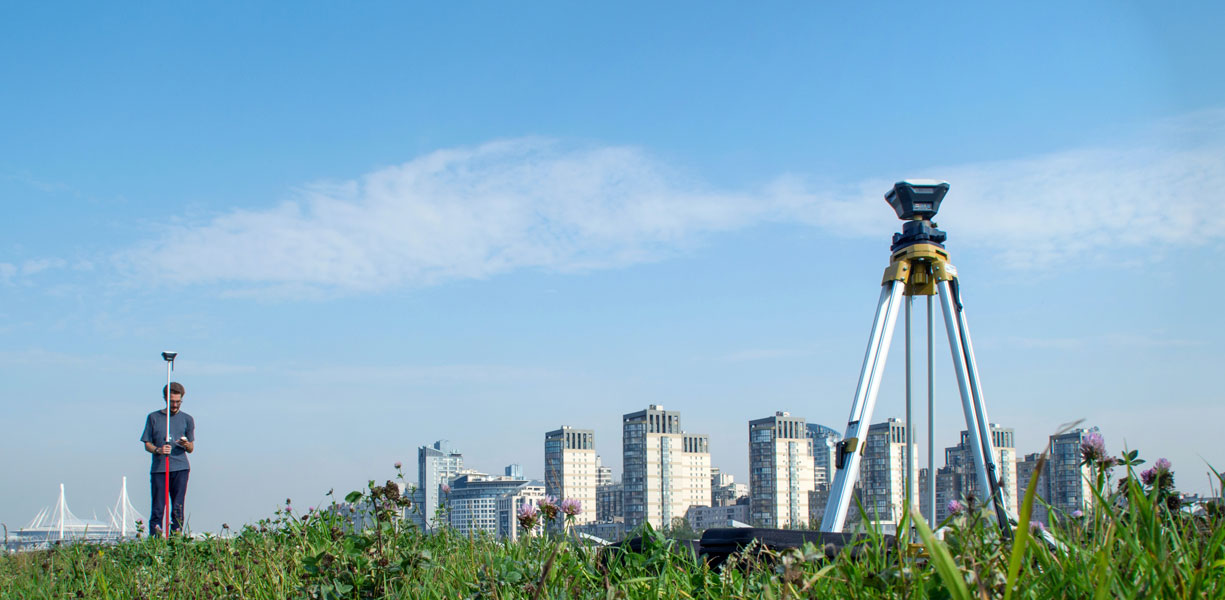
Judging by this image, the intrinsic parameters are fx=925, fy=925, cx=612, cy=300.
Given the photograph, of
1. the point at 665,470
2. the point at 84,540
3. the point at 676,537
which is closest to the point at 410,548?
the point at 676,537

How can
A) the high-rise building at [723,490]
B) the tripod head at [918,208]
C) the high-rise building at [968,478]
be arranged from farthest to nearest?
the high-rise building at [723,490] < the tripod head at [918,208] < the high-rise building at [968,478]

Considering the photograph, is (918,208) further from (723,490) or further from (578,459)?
(723,490)

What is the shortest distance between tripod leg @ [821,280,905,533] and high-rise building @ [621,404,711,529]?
90651 millimetres

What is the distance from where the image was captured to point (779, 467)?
96.3 m

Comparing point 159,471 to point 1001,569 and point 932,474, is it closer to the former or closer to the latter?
point 932,474

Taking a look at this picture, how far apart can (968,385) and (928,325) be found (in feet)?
1.61

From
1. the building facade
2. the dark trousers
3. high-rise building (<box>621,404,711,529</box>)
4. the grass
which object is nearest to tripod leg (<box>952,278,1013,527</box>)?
the grass

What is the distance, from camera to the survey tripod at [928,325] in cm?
404

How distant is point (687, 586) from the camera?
7.76 ft

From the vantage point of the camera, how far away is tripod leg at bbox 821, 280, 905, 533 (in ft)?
12.6

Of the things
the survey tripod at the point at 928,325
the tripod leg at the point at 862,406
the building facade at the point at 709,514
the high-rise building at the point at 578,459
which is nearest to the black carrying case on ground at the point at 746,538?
the tripod leg at the point at 862,406

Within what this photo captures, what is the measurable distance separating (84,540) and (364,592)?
4633 millimetres

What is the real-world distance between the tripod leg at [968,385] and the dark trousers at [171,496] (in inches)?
250

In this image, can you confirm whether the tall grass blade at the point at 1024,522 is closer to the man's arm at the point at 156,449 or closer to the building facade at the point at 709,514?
the man's arm at the point at 156,449
